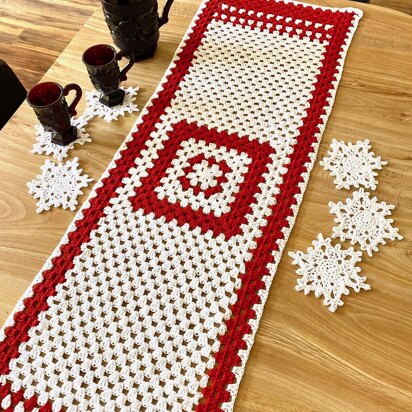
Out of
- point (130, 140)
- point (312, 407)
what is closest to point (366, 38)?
point (130, 140)

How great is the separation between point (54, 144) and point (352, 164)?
595 millimetres

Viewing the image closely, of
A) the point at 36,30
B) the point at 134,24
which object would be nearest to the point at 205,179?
the point at 134,24

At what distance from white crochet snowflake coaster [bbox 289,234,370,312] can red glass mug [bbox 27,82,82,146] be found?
1.66 ft

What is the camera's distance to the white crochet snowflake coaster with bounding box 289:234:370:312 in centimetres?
79

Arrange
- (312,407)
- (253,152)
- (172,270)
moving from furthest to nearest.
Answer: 1. (253,152)
2. (172,270)
3. (312,407)

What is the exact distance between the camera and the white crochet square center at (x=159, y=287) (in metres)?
0.71

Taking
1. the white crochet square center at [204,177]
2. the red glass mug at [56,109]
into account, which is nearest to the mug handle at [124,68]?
the red glass mug at [56,109]

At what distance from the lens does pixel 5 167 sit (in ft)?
3.11

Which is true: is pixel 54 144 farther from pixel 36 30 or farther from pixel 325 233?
pixel 36 30

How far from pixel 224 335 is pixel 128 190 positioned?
0.33 m

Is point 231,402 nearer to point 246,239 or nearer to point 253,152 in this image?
point 246,239

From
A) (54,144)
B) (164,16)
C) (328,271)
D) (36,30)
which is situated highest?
(164,16)

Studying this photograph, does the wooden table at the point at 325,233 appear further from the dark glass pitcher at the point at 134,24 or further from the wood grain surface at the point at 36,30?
the wood grain surface at the point at 36,30

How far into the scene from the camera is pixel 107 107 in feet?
3.37
